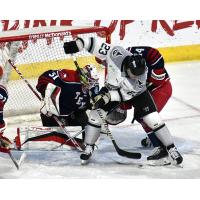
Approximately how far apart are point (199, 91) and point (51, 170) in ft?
6.17

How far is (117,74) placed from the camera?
2.74 m

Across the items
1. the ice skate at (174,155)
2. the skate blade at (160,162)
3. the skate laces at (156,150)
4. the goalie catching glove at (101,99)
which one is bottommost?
the skate blade at (160,162)

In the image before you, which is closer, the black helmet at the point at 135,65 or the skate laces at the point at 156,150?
the black helmet at the point at 135,65

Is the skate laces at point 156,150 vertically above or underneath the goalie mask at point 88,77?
underneath

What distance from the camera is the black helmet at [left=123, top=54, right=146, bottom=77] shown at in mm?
2641

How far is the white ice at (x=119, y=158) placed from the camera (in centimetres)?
270

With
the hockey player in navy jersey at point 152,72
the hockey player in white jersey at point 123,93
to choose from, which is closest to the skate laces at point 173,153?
the hockey player in white jersey at point 123,93

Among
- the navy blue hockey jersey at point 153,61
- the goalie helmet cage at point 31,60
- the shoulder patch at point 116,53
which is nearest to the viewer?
the shoulder patch at point 116,53

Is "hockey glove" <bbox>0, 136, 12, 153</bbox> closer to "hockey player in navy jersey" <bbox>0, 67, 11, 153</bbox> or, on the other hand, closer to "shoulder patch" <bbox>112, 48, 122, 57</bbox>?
"hockey player in navy jersey" <bbox>0, 67, 11, 153</bbox>

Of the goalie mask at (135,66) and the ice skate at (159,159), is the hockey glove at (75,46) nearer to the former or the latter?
the goalie mask at (135,66)

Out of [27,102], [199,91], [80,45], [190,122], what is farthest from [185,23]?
[80,45]

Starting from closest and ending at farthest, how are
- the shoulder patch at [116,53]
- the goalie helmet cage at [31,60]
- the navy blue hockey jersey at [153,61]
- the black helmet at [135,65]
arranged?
the black helmet at [135,65] < the shoulder patch at [116,53] < the navy blue hockey jersey at [153,61] < the goalie helmet cage at [31,60]

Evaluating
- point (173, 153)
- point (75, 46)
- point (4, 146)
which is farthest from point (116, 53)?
→ point (4, 146)

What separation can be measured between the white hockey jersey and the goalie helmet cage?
0.34 metres
